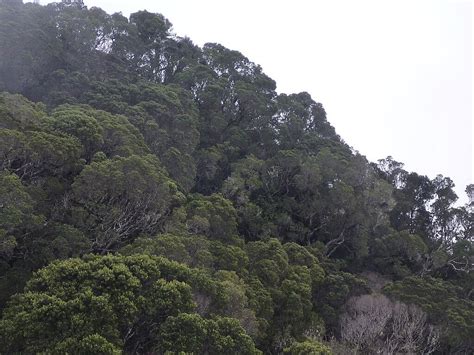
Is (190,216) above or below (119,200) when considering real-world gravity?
above

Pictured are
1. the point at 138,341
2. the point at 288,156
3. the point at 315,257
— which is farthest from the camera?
the point at 288,156

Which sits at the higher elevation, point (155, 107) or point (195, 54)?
point (195, 54)

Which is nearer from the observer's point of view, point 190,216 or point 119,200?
point 119,200

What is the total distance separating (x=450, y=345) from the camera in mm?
20672

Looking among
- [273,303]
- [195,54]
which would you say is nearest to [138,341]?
[273,303]

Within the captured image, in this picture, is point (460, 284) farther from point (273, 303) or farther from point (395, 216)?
point (273, 303)

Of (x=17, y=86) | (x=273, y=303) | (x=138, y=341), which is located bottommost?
(x=138, y=341)

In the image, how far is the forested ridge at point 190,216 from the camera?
12.2 meters

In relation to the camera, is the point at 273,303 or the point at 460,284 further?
the point at 460,284

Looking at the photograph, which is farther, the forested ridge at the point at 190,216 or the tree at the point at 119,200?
the tree at the point at 119,200

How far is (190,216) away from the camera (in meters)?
19.2

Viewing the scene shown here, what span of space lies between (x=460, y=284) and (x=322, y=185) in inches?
349

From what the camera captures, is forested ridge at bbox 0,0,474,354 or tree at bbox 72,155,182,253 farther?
tree at bbox 72,155,182,253

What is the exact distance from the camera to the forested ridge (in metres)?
12.2
